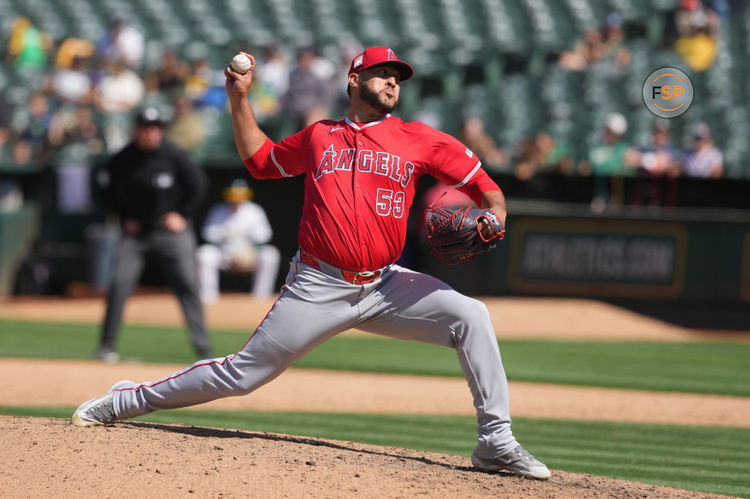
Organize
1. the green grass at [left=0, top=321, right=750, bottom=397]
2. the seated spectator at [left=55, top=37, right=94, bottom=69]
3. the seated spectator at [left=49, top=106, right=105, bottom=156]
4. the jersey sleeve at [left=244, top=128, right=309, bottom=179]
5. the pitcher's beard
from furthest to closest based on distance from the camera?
the seated spectator at [left=55, top=37, right=94, bottom=69] < the seated spectator at [left=49, top=106, right=105, bottom=156] < the green grass at [left=0, top=321, right=750, bottom=397] < the jersey sleeve at [left=244, top=128, right=309, bottom=179] < the pitcher's beard

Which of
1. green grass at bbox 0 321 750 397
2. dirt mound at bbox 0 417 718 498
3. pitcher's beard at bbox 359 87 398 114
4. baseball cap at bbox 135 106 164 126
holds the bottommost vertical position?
green grass at bbox 0 321 750 397

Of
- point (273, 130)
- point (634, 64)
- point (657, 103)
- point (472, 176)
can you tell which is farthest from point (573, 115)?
point (472, 176)

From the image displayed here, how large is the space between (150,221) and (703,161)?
28.8 ft

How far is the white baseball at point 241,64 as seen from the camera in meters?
4.87

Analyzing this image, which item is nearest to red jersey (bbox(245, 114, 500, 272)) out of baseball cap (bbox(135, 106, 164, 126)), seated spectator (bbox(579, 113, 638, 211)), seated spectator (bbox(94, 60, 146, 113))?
baseball cap (bbox(135, 106, 164, 126))

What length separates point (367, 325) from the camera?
4922 millimetres

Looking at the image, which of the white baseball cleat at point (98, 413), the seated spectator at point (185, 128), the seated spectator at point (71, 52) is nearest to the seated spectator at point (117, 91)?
the seated spectator at point (71, 52)

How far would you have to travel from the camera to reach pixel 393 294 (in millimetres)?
4855

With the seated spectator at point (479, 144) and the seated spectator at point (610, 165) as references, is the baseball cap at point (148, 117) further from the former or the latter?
the seated spectator at point (610, 165)

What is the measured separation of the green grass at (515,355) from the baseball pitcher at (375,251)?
205 inches

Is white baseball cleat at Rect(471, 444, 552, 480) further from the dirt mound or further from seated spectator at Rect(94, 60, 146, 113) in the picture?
seated spectator at Rect(94, 60, 146, 113)

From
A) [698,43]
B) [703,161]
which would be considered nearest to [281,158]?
[703,161]
